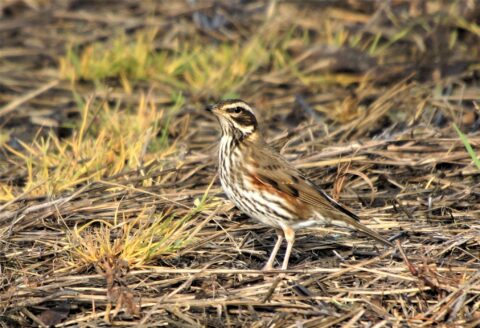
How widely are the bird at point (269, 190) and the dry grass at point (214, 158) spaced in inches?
9.9

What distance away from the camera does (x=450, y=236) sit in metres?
6.63

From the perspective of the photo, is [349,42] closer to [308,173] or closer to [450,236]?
[308,173]

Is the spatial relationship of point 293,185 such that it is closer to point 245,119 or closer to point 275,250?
point 275,250

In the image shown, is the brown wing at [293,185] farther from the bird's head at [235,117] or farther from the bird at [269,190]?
the bird's head at [235,117]

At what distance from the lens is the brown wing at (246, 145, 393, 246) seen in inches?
261

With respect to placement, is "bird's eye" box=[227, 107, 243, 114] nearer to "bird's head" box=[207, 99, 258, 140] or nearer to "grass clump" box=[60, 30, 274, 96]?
"bird's head" box=[207, 99, 258, 140]

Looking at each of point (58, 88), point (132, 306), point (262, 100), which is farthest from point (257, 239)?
point (58, 88)

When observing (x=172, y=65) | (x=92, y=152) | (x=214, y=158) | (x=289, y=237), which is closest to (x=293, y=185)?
(x=289, y=237)

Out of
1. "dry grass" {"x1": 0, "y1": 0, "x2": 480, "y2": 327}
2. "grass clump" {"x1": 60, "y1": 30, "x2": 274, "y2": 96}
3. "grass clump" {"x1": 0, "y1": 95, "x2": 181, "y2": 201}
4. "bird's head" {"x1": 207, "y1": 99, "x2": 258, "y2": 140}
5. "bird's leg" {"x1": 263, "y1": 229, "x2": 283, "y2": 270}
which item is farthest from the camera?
"grass clump" {"x1": 60, "y1": 30, "x2": 274, "y2": 96}

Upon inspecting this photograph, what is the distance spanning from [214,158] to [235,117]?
1204 mm

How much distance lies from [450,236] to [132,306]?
2361 mm

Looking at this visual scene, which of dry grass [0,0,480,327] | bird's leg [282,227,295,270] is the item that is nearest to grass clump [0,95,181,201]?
dry grass [0,0,480,327]

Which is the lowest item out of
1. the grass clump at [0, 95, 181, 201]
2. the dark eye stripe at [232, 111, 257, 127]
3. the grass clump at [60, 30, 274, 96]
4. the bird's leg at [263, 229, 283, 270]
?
the grass clump at [60, 30, 274, 96]

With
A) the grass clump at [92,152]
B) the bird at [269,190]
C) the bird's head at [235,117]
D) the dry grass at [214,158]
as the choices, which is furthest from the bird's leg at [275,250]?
the grass clump at [92,152]
